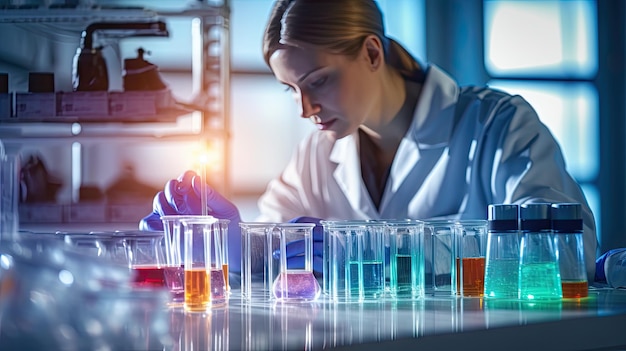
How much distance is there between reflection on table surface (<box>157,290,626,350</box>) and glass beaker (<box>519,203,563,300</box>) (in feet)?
0.12

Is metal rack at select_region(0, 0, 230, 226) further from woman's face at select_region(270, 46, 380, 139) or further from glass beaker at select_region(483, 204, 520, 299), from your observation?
glass beaker at select_region(483, 204, 520, 299)

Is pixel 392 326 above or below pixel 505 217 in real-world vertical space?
below

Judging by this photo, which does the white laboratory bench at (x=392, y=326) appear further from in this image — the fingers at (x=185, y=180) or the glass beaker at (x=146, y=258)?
the fingers at (x=185, y=180)

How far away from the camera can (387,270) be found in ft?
4.54

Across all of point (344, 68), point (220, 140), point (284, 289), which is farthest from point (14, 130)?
point (284, 289)

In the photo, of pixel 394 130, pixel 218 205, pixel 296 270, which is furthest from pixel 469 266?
pixel 394 130

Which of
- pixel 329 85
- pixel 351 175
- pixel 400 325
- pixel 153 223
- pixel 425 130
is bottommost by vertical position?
pixel 400 325

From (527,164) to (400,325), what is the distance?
1.08 meters

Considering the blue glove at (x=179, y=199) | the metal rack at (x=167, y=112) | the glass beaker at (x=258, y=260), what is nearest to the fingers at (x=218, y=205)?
the blue glove at (x=179, y=199)

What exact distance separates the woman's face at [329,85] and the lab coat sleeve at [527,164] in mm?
343

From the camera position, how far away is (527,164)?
2023 mm

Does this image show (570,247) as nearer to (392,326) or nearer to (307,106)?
(392,326)

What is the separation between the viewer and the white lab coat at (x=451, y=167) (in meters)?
2.03

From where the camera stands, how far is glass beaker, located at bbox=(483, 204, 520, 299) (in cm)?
134
